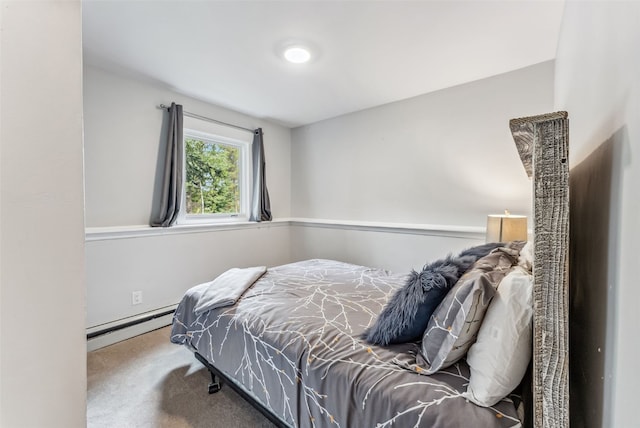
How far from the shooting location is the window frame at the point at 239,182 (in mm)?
3135

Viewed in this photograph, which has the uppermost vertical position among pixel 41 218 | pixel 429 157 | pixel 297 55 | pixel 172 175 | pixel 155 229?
pixel 297 55

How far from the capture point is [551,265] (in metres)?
0.67

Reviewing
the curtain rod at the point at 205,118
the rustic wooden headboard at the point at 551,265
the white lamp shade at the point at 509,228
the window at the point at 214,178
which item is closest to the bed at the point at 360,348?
the rustic wooden headboard at the point at 551,265

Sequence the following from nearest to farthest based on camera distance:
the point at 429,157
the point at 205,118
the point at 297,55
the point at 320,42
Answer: the point at 320,42 → the point at 297,55 → the point at 429,157 → the point at 205,118

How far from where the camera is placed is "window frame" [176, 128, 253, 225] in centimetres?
313

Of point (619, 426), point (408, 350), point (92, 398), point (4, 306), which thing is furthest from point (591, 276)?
point (92, 398)

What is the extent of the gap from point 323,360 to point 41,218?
1.08 m

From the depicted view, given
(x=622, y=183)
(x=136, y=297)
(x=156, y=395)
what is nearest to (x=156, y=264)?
(x=136, y=297)

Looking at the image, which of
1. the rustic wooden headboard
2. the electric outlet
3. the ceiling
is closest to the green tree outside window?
the ceiling

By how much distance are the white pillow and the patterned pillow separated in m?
0.05

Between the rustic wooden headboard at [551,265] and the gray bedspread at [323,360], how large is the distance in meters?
0.26

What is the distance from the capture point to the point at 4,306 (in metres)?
0.42

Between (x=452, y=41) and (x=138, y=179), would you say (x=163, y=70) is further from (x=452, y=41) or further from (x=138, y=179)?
(x=452, y=41)

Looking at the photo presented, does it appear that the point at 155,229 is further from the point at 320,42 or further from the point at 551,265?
the point at 551,265
